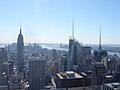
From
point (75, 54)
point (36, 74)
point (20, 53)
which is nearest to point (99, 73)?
point (36, 74)

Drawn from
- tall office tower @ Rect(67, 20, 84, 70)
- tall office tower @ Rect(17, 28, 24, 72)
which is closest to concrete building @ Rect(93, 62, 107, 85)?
tall office tower @ Rect(67, 20, 84, 70)

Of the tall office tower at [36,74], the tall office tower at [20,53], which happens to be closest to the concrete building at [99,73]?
the tall office tower at [36,74]

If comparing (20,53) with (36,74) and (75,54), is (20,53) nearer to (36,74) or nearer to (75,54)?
(75,54)

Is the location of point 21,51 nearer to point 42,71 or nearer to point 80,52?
point 80,52

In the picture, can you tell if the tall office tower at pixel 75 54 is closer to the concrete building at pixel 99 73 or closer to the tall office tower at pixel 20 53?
the tall office tower at pixel 20 53

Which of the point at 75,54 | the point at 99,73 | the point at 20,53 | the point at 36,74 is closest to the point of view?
the point at 36,74

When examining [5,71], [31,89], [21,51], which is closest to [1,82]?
[31,89]

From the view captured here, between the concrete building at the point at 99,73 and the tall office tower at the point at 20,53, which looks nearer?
the concrete building at the point at 99,73

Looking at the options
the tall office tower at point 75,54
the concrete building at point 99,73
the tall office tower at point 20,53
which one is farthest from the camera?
the tall office tower at point 20,53

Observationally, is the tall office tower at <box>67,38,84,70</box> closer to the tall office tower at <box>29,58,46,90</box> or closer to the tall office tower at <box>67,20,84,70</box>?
the tall office tower at <box>67,20,84,70</box>
